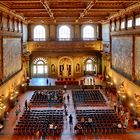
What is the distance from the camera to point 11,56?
114 ft

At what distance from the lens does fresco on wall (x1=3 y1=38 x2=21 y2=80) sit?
31391 mm

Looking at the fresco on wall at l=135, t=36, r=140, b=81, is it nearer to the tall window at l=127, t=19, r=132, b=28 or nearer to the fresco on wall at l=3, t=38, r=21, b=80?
the tall window at l=127, t=19, r=132, b=28

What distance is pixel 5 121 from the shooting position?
28500mm

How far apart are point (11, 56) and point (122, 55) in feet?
40.3

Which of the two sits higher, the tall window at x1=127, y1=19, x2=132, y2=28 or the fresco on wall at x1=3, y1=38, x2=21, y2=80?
the tall window at x1=127, y1=19, x2=132, y2=28

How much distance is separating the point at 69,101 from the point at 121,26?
10.5 meters

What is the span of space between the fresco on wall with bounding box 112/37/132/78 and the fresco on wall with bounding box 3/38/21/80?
1215 cm

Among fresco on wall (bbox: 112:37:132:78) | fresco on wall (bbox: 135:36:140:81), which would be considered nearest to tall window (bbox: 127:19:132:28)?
fresco on wall (bbox: 112:37:132:78)

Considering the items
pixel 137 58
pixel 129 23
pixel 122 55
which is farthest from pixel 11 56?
pixel 137 58

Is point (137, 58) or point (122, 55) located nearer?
point (137, 58)

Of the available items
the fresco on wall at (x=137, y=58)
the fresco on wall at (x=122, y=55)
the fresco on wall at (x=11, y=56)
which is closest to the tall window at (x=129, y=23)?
the fresco on wall at (x=122, y=55)

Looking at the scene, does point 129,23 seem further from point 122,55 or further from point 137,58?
point 137,58

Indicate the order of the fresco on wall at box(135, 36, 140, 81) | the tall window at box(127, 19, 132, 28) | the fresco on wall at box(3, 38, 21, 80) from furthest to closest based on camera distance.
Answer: the tall window at box(127, 19, 132, 28) → the fresco on wall at box(3, 38, 21, 80) → the fresco on wall at box(135, 36, 140, 81)

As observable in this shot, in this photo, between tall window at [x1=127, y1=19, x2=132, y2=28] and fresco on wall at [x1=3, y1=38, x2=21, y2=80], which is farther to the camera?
tall window at [x1=127, y1=19, x2=132, y2=28]
